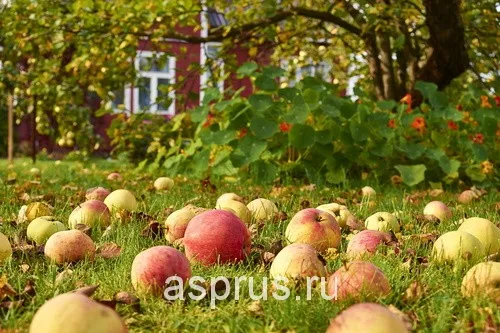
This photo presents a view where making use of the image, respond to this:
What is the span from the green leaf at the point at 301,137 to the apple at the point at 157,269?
3439mm

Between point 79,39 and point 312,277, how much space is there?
4.94 m

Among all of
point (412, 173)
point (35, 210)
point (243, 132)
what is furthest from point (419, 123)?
point (35, 210)

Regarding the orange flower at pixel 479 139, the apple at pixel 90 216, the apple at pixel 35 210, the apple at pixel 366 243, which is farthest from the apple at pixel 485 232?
the orange flower at pixel 479 139

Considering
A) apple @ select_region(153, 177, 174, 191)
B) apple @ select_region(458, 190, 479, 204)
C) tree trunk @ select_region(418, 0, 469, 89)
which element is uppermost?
tree trunk @ select_region(418, 0, 469, 89)

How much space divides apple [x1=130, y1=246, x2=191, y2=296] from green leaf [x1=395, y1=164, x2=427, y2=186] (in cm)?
347

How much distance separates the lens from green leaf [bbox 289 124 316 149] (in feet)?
17.4

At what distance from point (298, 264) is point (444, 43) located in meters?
4.84

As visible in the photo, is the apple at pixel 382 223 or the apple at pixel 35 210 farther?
the apple at pixel 35 210

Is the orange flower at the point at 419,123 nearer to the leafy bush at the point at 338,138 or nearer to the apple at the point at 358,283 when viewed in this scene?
the leafy bush at the point at 338,138

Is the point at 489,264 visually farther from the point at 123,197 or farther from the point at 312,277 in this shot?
the point at 123,197

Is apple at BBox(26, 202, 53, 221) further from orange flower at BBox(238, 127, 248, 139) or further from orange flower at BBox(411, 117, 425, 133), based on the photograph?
orange flower at BBox(411, 117, 425, 133)

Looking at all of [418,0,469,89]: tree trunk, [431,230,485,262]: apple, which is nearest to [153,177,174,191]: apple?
[418,0,469,89]: tree trunk

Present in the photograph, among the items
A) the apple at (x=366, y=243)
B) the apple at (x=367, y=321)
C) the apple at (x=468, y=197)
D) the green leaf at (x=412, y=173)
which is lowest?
the apple at (x=468, y=197)

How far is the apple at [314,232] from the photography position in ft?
8.01
